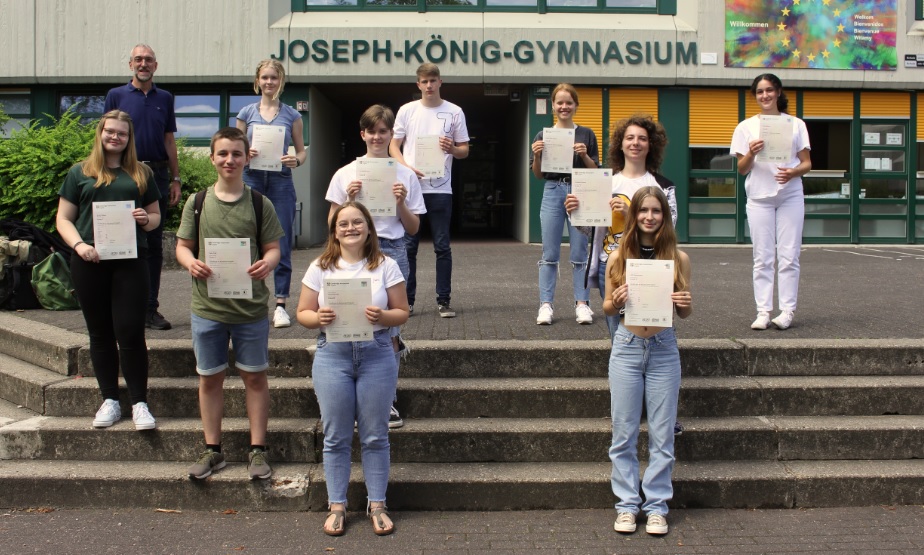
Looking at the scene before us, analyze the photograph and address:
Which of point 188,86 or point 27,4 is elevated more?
point 27,4

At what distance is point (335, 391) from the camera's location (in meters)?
4.14

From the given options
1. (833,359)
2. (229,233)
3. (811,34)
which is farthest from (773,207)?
(811,34)

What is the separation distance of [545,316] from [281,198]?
2.20 meters

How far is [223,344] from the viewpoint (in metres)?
4.56

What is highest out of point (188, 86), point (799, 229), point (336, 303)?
point (188, 86)

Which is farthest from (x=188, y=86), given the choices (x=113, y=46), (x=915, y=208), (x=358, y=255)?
(x=915, y=208)

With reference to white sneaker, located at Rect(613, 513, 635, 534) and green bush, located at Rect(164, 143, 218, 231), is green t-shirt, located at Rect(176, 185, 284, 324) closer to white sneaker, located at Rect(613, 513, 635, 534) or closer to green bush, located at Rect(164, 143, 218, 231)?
white sneaker, located at Rect(613, 513, 635, 534)

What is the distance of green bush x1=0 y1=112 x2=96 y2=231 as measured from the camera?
9.84 m

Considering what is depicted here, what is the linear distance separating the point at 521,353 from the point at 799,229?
2.45m

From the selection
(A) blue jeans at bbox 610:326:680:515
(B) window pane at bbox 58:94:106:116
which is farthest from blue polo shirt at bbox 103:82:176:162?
(B) window pane at bbox 58:94:106:116

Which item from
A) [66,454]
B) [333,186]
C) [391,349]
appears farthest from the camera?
[333,186]

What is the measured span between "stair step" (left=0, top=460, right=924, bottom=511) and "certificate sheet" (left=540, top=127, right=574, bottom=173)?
2.27 m

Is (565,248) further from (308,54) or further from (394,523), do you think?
(394,523)

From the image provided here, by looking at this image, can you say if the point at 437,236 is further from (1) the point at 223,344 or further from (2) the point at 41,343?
(2) the point at 41,343
